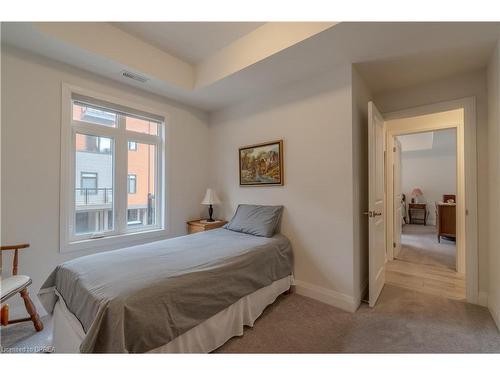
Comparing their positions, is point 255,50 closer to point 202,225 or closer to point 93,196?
point 202,225

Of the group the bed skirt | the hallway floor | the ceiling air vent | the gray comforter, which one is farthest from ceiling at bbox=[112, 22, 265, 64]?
the hallway floor

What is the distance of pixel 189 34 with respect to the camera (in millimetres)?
2254

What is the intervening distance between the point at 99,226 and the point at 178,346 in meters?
1.89

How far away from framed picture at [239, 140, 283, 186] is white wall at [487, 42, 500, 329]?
6.24 ft

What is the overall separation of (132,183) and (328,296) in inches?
106

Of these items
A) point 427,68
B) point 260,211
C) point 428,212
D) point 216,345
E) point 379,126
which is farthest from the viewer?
point 428,212

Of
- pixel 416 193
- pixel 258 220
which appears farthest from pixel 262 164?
pixel 416 193

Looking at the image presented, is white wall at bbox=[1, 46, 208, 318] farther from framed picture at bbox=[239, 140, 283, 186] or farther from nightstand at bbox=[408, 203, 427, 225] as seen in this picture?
nightstand at bbox=[408, 203, 427, 225]

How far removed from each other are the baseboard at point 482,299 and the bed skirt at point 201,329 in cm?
222

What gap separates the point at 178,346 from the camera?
54.5 inches

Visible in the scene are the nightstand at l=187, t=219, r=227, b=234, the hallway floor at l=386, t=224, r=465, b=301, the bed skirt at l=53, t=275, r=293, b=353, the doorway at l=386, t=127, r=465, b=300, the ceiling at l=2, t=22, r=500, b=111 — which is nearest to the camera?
the bed skirt at l=53, t=275, r=293, b=353

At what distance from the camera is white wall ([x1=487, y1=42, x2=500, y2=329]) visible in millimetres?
Answer: 1855

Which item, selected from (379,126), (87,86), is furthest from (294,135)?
(87,86)
